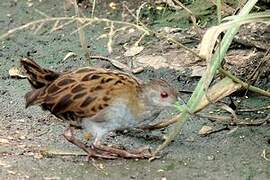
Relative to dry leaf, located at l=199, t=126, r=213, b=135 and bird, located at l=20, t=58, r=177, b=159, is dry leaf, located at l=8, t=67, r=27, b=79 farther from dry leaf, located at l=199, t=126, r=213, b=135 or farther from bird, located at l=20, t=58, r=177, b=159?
dry leaf, located at l=199, t=126, r=213, b=135

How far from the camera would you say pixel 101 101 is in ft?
16.5

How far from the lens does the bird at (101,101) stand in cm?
503

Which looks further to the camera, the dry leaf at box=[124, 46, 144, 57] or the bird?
the dry leaf at box=[124, 46, 144, 57]

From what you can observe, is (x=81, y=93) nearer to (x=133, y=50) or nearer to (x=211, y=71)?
(x=211, y=71)

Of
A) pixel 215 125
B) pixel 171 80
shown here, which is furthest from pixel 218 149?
pixel 171 80

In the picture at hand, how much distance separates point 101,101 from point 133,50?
1975mm

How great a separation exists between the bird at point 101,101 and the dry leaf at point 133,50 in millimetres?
1689

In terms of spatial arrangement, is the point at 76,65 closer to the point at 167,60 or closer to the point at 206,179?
the point at 167,60

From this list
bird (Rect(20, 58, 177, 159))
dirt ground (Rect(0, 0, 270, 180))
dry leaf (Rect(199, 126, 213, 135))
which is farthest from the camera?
dry leaf (Rect(199, 126, 213, 135))

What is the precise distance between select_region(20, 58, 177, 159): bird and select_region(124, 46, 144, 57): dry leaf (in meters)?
1.69

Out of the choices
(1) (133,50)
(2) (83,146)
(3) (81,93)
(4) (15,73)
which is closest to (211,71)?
(3) (81,93)

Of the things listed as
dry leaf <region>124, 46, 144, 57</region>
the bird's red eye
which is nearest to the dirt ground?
dry leaf <region>124, 46, 144, 57</region>

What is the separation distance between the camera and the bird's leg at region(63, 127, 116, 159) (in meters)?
5.09

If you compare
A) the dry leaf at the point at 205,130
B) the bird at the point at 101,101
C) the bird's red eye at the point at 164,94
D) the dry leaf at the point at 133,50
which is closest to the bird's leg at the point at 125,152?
the bird at the point at 101,101
